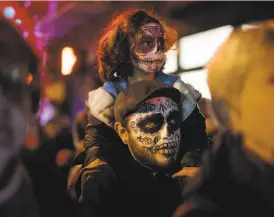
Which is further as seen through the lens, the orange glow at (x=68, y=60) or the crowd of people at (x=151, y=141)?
the orange glow at (x=68, y=60)

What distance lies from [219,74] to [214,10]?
0.17 m

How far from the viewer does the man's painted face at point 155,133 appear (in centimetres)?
93

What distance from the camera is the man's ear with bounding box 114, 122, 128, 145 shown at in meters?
0.95

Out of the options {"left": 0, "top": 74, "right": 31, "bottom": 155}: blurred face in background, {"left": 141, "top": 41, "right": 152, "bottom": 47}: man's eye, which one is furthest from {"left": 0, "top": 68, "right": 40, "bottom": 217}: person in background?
{"left": 141, "top": 41, "right": 152, "bottom": 47}: man's eye

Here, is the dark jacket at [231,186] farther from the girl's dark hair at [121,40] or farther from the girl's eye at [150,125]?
the girl's dark hair at [121,40]

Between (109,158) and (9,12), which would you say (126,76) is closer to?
(109,158)

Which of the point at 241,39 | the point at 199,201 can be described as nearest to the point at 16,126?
the point at 199,201

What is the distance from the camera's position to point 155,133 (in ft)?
3.04

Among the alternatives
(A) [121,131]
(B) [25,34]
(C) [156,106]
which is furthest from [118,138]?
(B) [25,34]

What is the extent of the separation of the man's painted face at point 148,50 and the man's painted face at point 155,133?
0.29ft

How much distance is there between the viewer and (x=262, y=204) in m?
0.88

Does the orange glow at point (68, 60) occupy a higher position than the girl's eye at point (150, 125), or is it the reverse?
the orange glow at point (68, 60)

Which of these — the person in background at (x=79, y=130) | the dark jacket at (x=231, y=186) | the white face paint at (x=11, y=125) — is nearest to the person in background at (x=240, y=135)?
the dark jacket at (x=231, y=186)

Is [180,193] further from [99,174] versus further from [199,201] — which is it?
[99,174]
